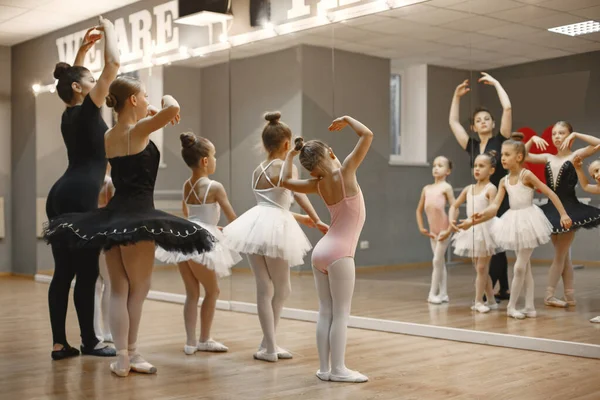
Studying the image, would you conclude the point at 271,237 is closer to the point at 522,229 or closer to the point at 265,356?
the point at 265,356

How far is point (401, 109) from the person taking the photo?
18.9 feet

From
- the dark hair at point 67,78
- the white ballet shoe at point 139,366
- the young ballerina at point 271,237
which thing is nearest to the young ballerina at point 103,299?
the dark hair at point 67,78

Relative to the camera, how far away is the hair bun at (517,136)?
489 cm

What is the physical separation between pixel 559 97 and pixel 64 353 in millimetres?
3277

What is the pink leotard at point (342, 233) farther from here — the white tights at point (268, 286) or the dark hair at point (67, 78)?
the dark hair at point (67, 78)

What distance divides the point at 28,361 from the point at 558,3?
12.0 ft

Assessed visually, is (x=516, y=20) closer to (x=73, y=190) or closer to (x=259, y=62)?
→ (x=259, y=62)

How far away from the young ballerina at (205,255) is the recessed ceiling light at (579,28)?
2204 mm

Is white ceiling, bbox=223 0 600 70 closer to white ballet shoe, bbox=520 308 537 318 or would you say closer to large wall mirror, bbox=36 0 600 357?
large wall mirror, bbox=36 0 600 357

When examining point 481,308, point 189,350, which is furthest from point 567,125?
point 189,350

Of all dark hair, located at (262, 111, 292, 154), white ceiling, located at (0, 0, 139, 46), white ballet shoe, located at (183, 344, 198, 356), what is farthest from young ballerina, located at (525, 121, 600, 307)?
white ceiling, located at (0, 0, 139, 46)

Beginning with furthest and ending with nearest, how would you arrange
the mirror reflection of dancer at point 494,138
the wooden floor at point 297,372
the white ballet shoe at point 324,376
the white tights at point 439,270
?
the white tights at point 439,270 → the mirror reflection of dancer at point 494,138 → the white ballet shoe at point 324,376 → the wooden floor at point 297,372

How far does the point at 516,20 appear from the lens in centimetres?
481

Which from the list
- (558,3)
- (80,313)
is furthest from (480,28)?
(80,313)
